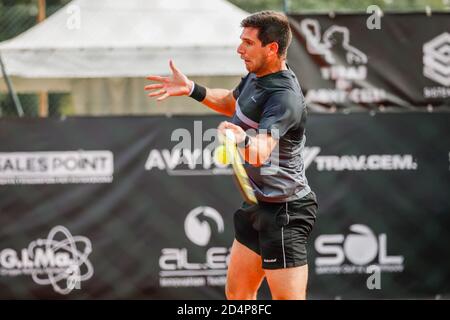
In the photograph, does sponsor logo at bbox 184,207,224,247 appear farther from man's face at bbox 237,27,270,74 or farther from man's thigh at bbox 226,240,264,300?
man's face at bbox 237,27,270,74

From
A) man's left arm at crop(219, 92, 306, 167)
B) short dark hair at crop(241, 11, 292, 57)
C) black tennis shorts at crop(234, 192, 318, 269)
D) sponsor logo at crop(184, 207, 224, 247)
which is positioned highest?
short dark hair at crop(241, 11, 292, 57)

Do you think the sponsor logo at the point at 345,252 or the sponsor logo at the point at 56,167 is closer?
the sponsor logo at the point at 56,167

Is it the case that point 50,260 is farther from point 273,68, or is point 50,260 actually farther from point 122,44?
point 273,68

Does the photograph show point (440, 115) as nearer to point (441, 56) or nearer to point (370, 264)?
point (441, 56)

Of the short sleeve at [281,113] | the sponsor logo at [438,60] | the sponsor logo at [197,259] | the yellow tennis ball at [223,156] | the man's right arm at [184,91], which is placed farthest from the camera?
the sponsor logo at [438,60]

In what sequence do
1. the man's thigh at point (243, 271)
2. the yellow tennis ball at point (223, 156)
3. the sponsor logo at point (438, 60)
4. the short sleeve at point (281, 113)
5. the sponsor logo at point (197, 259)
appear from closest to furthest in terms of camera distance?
1. the short sleeve at point (281, 113)
2. the yellow tennis ball at point (223, 156)
3. the man's thigh at point (243, 271)
4. the sponsor logo at point (197, 259)
5. the sponsor logo at point (438, 60)

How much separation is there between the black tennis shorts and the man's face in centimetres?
87

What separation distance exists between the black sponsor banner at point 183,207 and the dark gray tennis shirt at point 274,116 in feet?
7.25

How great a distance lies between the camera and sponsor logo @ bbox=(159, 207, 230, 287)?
7.58 m

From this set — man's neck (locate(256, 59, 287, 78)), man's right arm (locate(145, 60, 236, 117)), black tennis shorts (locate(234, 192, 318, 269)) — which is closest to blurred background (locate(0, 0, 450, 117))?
man's right arm (locate(145, 60, 236, 117))

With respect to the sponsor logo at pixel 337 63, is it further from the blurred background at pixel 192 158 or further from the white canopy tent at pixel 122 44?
the white canopy tent at pixel 122 44

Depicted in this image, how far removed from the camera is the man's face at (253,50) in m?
5.17

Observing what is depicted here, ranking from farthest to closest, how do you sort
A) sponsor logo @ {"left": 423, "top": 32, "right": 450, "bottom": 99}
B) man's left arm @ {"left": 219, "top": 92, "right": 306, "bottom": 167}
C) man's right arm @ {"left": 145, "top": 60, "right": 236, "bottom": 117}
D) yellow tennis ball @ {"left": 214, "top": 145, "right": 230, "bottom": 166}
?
sponsor logo @ {"left": 423, "top": 32, "right": 450, "bottom": 99}
man's right arm @ {"left": 145, "top": 60, "right": 236, "bottom": 117}
yellow tennis ball @ {"left": 214, "top": 145, "right": 230, "bottom": 166}
man's left arm @ {"left": 219, "top": 92, "right": 306, "bottom": 167}

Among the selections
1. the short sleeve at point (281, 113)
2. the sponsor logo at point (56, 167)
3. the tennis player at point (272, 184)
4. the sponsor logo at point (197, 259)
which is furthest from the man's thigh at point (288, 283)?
the sponsor logo at point (56, 167)
